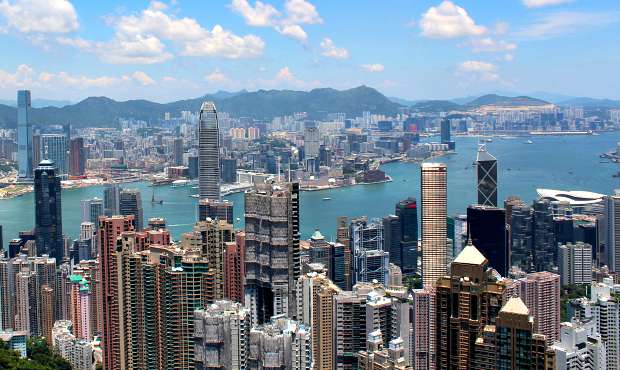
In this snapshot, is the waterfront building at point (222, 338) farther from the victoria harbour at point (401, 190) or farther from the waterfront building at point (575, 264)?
the victoria harbour at point (401, 190)

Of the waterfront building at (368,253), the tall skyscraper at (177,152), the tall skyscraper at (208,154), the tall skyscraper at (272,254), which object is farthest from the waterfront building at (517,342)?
the tall skyscraper at (177,152)

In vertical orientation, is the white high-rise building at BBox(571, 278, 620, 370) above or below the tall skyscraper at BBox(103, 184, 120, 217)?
below

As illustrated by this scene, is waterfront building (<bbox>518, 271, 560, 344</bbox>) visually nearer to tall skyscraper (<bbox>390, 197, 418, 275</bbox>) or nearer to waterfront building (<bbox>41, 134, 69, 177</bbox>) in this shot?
tall skyscraper (<bbox>390, 197, 418, 275</bbox>)

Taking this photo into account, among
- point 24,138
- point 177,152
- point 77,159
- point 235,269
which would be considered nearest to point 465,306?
point 235,269

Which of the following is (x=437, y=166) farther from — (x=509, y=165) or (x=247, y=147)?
(x=247, y=147)

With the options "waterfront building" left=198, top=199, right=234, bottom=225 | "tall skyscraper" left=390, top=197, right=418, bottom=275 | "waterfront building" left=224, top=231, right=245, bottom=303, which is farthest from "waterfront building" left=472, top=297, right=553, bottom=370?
"waterfront building" left=198, top=199, right=234, bottom=225
